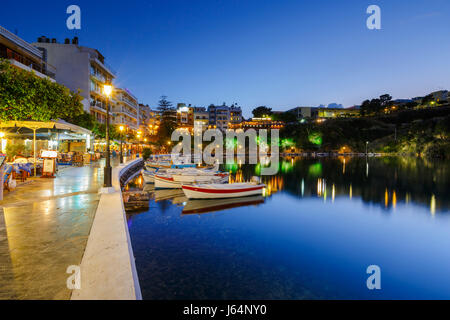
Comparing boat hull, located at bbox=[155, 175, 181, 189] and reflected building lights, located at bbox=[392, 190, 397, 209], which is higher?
boat hull, located at bbox=[155, 175, 181, 189]

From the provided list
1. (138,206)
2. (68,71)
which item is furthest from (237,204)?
(68,71)

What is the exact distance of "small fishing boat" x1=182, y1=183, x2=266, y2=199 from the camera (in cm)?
1716

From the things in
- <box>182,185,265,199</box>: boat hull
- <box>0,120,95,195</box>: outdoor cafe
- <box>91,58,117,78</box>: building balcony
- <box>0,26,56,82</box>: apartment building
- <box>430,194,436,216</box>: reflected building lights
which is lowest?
<box>430,194,436,216</box>: reflected building lights

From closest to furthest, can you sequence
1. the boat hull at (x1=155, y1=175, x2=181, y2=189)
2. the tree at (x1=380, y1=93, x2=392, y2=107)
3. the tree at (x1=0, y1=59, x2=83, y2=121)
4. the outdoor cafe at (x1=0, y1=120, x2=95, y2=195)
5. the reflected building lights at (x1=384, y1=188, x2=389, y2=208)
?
the outdoor cafe at (x1=0, y1=120, x2=95, y2=195)
the tree at (x1=0, y1=59, x2=83, y2=121)
the reflected building lights at (x1=384, y1=188, x2=389, y2=208)
the boat hull at (x1=155, y1=175, x2=181, y2=189)
the tree at (x1=380, y1=93, x2=392, y2=107)

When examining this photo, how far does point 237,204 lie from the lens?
17.6m

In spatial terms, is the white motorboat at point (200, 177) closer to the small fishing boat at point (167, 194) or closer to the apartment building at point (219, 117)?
the small fishing boat at point (167, 194)

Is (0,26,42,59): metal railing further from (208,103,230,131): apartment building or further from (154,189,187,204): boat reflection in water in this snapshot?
(208,103,230,131): apartment building

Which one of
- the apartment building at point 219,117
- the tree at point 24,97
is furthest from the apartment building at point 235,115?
the tree at point 24,97

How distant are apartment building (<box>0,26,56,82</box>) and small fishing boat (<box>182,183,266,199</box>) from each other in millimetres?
20718

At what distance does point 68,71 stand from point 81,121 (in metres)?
17.4

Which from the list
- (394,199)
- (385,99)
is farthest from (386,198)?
(385,99)

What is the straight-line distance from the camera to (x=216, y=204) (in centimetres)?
1708

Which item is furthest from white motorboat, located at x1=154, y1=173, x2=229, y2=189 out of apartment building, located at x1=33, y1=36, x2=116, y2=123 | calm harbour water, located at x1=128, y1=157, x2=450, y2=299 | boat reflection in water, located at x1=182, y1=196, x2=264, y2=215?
apartment building, located at x1=33, y1=36, x2=116, y2=123
